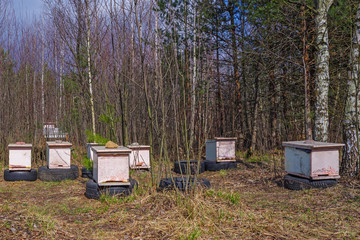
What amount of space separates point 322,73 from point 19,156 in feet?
24.3

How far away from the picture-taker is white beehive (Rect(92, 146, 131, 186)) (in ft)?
19.3

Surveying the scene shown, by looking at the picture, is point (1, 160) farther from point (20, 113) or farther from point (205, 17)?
point (205, 17)

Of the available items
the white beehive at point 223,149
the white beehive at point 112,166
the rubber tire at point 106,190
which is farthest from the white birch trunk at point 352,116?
the white beehive at point 112,166

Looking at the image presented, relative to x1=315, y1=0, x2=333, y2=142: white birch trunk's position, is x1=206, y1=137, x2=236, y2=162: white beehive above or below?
below

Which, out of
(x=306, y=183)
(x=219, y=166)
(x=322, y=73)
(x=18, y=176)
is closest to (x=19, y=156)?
(x=18, y=176)

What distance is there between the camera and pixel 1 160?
36.7 feet

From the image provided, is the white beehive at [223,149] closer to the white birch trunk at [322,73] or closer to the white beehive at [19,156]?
the white birch trunk at [322,73]

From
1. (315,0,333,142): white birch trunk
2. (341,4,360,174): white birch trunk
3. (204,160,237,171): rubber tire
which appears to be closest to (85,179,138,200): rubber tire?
(204,160,237,171): rubber tire

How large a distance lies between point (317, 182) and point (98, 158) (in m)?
4.09

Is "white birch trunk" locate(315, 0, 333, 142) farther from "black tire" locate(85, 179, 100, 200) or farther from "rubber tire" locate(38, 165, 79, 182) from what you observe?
"rubber tire" locate(38, 165, 79, 182)

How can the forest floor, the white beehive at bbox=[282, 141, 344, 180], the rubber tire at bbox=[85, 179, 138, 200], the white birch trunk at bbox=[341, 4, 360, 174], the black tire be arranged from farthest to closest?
the white birch trunk at bbox=[341, 4, 360, 174], the white beehive at bbox=[282, 141, 344, 180], the black tire, the rubber tire at bbox=[85, 179, 138, 200], the forest floor

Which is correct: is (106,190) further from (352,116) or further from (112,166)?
(352,116)

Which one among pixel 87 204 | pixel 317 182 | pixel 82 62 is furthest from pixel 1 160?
pixel 317 182

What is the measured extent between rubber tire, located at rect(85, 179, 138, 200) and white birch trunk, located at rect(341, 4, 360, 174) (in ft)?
14.5
